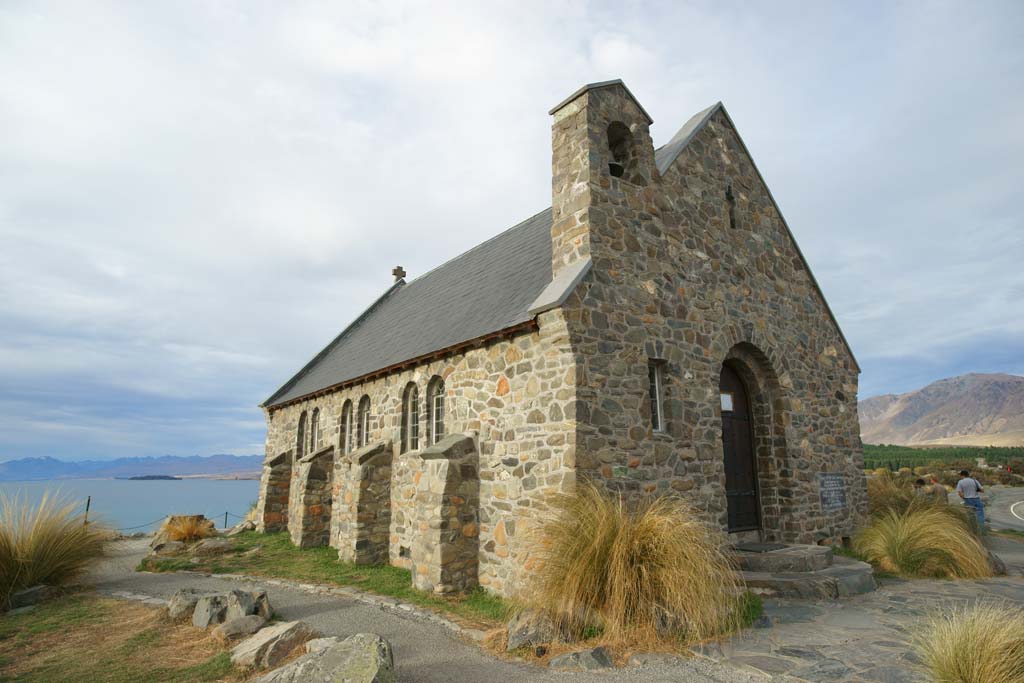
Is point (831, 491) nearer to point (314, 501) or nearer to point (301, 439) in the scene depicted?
point (314, 501)

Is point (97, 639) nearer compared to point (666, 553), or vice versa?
point (666, 553)

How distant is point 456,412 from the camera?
10.9 meters

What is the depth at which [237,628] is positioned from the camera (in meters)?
7.27

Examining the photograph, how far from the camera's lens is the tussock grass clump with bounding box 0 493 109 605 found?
9.67m

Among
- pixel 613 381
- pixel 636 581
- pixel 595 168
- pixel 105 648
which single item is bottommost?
pixel 105 648

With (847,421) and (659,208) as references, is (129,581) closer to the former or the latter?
(659,208)

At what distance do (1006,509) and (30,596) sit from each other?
3170 cm

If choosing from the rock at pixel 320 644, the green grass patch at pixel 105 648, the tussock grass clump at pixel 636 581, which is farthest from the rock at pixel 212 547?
the tussock grass clump at pixel 636 581

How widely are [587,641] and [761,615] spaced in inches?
97.6

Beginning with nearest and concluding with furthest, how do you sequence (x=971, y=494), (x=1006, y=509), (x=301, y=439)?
(x=971, y=494)
(x=301, y=439)
(x=1006, y=509)

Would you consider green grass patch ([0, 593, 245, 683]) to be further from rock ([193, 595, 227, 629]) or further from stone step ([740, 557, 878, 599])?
stone step ([740, 557, 878, 599])

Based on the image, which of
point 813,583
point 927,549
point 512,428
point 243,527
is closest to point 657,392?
point 512,428

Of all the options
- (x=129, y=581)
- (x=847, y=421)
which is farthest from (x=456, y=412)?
(x=847, y=421)

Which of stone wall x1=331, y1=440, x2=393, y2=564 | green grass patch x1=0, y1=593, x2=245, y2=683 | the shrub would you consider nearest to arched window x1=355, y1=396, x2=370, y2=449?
stone wall x1=331, y1=440, x2=393, y2=564
